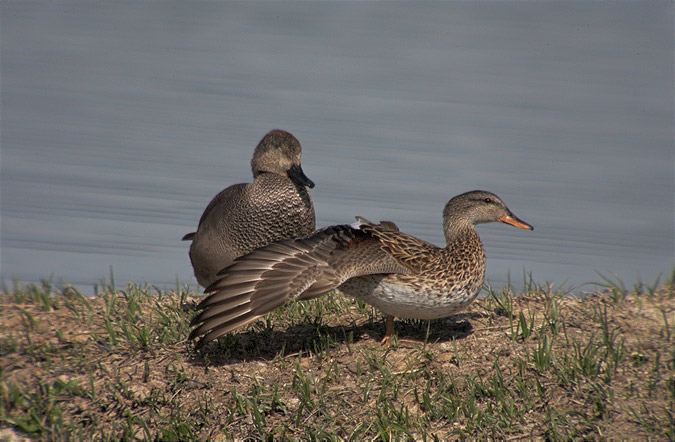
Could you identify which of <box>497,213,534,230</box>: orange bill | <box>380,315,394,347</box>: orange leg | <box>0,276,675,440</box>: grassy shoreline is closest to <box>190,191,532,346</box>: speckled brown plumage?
<box>380,315,394,347</box>: orange leg

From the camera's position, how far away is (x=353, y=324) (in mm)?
4609

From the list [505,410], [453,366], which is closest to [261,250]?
[453,366]

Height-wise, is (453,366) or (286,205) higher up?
(286,205)

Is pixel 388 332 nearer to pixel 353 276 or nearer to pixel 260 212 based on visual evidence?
pixel 353 276

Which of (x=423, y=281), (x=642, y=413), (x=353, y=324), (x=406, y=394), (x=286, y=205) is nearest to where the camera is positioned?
(x=642, y=413)

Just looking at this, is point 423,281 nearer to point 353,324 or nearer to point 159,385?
point 353,324

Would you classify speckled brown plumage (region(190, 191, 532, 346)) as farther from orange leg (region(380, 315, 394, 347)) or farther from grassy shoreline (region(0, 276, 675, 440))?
grassy shoreline (region(0, 276, 675, 440))

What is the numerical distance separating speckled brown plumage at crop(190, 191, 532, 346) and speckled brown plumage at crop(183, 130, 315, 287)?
83 centimetres

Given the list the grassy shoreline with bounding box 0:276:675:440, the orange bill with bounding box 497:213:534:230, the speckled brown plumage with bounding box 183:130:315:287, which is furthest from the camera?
the speckled brown plumage with bounding box 183:130:315:287

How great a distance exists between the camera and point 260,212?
511 cm

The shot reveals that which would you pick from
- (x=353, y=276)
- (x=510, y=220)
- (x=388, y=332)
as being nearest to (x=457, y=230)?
(x=510, y=220)

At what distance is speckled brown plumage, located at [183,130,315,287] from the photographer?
200 inches

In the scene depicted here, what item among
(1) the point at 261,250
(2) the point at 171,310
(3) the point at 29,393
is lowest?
(3) the point at 29,393

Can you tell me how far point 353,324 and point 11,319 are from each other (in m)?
1.97
